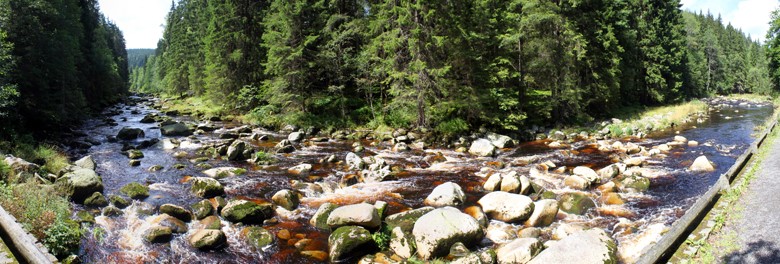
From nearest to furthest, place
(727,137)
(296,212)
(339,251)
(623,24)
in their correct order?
1. (339,251)
2. (296,212)
3. (727,137)
4. (623,24)

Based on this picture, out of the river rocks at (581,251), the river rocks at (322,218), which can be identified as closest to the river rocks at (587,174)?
the river rocks at (581,251)

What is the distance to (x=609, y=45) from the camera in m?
34.5

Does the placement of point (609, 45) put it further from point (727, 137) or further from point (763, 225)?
point (763, 225)

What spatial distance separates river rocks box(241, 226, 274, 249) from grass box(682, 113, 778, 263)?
8.90 meters

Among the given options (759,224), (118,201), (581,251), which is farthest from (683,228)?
(118,201)

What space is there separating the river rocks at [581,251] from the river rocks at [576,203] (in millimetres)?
3150

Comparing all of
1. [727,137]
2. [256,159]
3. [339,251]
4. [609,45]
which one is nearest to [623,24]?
[609,45]

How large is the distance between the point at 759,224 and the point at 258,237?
1126 cm

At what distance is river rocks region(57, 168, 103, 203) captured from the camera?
11703mm

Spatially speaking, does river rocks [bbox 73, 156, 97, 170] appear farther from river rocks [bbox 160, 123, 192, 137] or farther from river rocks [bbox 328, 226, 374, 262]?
river rocks [bbox 328, 226, 374, 262]

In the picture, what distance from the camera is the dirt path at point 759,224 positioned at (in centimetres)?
673

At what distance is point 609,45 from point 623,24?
13.6 ft

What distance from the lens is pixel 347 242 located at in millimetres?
8898

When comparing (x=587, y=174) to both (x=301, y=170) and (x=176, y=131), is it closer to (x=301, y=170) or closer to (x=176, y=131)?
(x=301, y=170)
